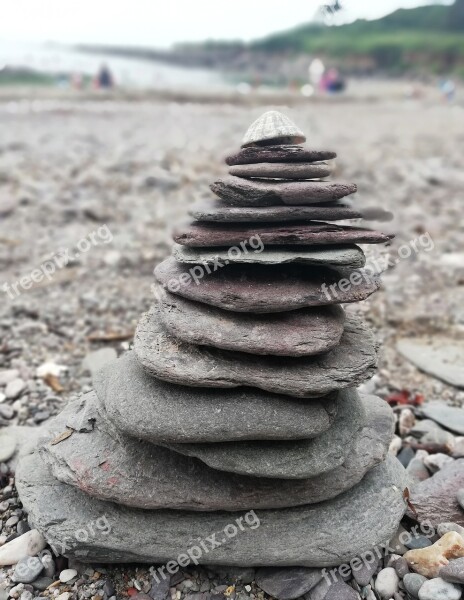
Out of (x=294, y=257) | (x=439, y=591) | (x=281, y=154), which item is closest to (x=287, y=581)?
(x=439, y=591)

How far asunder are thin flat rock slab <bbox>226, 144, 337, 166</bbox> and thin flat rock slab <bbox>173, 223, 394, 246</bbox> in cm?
42

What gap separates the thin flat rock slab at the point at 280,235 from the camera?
11.2 feet

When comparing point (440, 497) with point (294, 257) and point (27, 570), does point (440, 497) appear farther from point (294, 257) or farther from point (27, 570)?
point (27, 570)

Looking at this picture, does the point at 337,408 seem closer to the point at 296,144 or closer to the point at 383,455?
the point at 383,455

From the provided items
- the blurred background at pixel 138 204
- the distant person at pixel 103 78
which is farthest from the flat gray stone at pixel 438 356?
the distant person at pixel 103 78

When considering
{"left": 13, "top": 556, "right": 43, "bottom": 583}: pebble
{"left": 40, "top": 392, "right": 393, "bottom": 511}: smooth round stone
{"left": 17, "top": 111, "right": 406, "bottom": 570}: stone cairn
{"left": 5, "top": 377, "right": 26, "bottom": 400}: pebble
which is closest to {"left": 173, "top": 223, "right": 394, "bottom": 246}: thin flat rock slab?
{"left": 17, "top": 111, "right": 406, "bottom": 570}: stone cairn

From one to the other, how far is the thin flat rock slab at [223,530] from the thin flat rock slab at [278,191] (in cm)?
Answer: 206

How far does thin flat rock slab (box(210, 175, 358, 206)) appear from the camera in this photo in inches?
135

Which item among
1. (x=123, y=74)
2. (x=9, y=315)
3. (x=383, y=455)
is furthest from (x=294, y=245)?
(x=123, y=74)

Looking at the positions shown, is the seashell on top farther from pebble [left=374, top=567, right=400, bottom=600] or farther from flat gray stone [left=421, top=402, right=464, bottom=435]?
flat gray stone [left=421, top=402, right=464, bottom=435]

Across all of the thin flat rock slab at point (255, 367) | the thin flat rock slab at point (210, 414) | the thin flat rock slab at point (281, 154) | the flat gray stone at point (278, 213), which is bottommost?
the thin flat rock slab at point (210, 414)

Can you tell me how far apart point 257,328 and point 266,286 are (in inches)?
11.0

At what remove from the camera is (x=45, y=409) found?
5.35 meters

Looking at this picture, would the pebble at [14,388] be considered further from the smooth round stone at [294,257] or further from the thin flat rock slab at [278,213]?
the thin flat rock slab at [278,213]
